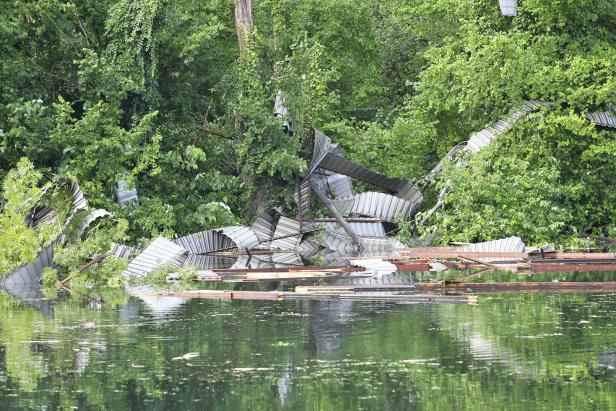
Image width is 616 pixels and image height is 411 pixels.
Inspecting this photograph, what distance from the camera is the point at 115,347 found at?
47.9ft

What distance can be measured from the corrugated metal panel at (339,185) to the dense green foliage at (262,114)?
0.93m

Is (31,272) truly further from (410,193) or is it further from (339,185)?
(410,193)

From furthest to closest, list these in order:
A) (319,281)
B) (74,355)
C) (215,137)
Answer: (215,137) < (319,281) < (74,355)

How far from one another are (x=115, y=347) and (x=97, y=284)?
8.91m

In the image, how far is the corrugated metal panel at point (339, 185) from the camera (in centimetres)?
3173

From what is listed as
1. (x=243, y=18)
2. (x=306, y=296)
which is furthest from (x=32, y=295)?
(x=243, y=18)

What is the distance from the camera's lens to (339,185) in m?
31.8

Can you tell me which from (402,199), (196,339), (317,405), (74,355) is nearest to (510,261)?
(402,199)

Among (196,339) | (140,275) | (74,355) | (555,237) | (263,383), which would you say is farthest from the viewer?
(555,237)

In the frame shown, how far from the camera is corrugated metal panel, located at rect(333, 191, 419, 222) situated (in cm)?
3070

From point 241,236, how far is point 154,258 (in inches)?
182

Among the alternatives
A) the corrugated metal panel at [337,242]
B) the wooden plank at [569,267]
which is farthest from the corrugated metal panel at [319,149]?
the wooden plank at [569,267]

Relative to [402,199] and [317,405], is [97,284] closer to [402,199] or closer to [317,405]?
[402,199]

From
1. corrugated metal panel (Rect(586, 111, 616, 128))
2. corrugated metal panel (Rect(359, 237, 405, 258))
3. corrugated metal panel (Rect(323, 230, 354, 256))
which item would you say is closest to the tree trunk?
corrugated metal panel (Rect(323, 230, 354, 256))
